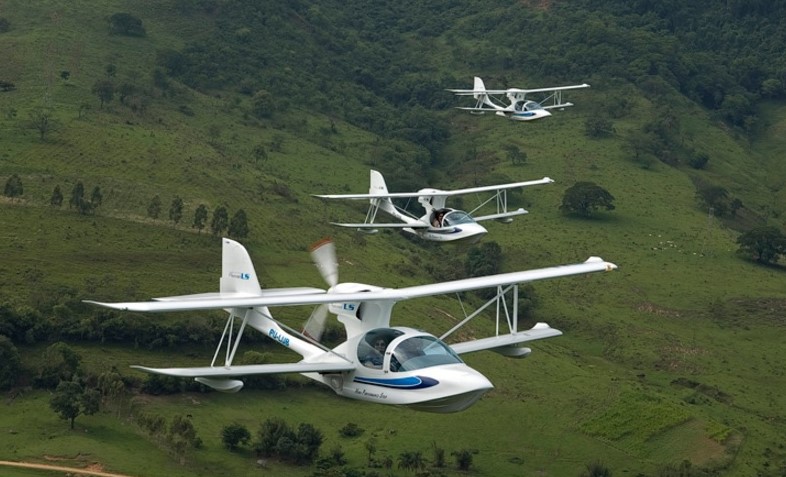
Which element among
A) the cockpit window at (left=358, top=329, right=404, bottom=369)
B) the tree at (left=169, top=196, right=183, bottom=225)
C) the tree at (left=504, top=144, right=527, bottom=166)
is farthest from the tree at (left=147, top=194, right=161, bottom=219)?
the cockpit window at (left=358, top=329, right=404, bottom=369)

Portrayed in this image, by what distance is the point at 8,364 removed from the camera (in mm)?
88375

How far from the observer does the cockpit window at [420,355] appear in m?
51.1

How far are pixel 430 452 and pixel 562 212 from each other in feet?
214

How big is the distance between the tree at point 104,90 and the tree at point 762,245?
73.1m

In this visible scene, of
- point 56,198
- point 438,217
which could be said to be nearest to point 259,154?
point 56,198

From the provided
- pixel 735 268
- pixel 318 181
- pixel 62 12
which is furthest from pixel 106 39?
pixel 735 268

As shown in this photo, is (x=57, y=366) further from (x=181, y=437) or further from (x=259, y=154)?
(x=259, y=154)

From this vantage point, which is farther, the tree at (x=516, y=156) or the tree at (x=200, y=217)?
the tree at (x=516, y=156)

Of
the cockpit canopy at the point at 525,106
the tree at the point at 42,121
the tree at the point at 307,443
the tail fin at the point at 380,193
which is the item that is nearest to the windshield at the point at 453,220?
the tail fin at the point at 380,193

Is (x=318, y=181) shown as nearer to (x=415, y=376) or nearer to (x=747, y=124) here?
(x=747, y=124)

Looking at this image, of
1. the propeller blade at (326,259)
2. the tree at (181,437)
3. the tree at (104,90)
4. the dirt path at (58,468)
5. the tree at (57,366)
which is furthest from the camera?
the tree at (104,90)

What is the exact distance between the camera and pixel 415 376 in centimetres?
5078

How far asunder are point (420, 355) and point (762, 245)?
3692 inches

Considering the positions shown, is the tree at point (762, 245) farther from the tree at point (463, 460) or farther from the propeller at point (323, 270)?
the propeller at point (323, 270)
